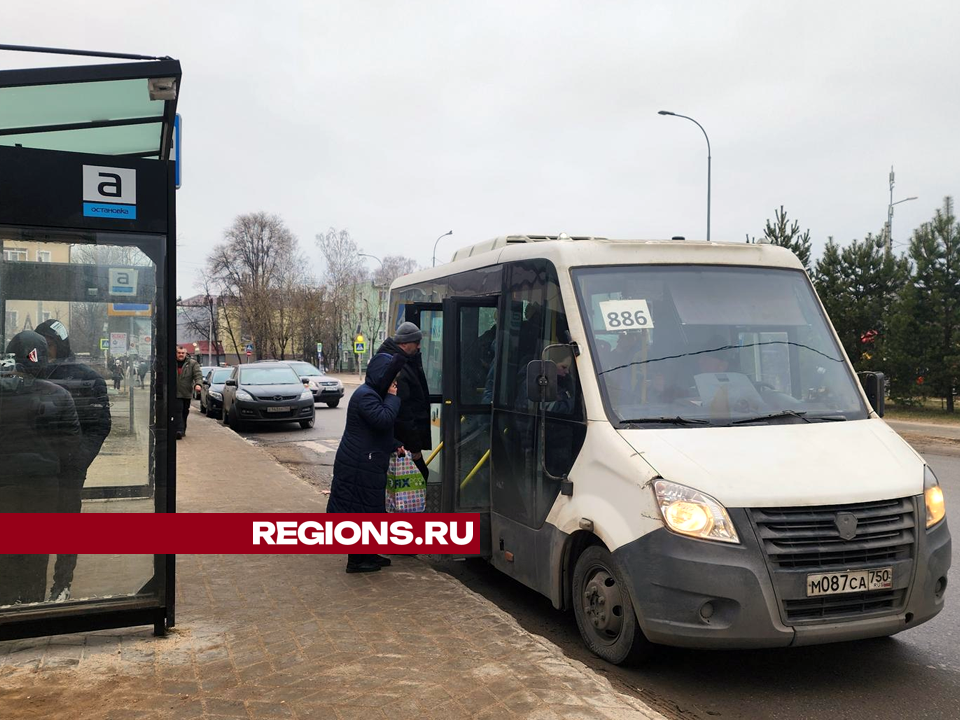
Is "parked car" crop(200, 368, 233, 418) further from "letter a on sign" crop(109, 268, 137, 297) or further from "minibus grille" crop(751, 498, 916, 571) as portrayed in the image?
"minibus grille" crop(751, 498, 916, 571)

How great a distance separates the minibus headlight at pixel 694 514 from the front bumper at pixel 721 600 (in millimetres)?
37

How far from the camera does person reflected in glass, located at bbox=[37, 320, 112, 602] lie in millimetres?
4809

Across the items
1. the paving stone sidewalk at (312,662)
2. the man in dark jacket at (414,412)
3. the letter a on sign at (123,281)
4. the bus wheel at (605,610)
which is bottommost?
Answer: the paving stone sidewalk at (312,662)

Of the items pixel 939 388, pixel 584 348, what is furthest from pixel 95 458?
pixel 939 388

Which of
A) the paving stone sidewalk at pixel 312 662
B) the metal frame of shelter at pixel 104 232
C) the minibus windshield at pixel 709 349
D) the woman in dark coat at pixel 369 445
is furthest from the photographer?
the woman in dark coat at pixel 369 445

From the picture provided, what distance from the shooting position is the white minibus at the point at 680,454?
170 inches

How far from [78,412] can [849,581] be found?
4054 millimetres

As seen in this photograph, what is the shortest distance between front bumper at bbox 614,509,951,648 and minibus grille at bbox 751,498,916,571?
9 centimetres

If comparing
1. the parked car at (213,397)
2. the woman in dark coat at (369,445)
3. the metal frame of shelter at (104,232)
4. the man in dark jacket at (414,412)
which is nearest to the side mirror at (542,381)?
the woman in dark coat at (369,445)

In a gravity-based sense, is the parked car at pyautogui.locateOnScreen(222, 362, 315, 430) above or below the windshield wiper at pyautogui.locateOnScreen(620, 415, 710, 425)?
below

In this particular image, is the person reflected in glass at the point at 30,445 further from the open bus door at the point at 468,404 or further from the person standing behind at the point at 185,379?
the person standing behind at the point at 185,379

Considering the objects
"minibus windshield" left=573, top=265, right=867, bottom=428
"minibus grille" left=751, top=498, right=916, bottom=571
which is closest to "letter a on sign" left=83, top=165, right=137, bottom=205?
"minibus windshield" left=573, top=265, right=867, bottom=428

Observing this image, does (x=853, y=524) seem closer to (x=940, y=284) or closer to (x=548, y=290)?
(x=548, y=290)

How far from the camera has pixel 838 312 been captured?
27.2 m
